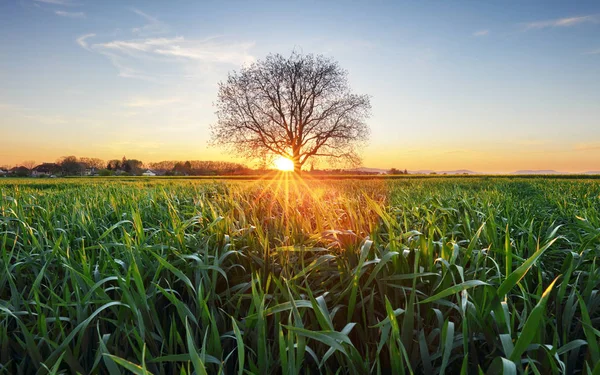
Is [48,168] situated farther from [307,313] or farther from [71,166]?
[307,313]

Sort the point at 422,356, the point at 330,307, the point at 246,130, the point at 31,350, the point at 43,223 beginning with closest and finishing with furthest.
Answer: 1. the point at 422,356
2. the point at 31,350
3. the point at 330,307
4. the point at 43,223
5. the point at 246,130

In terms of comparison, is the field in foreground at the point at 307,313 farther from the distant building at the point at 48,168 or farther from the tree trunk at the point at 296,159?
the distant building at the point at 48,168

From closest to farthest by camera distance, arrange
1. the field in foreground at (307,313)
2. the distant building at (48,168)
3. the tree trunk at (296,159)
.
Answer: the field in foreground at (307,313)
the tree trunk at (296,159)
the distant building at (48,168)

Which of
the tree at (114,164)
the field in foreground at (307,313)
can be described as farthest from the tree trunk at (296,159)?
the tree at (114,164)

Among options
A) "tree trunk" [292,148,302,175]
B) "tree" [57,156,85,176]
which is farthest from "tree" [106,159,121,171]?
"tree trunk" [292,148,302,175]

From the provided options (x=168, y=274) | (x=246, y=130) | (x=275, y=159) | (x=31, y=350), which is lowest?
(x=31, y=350)

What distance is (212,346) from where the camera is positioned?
4.46ft

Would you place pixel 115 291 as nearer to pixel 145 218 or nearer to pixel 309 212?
pixel 145 218

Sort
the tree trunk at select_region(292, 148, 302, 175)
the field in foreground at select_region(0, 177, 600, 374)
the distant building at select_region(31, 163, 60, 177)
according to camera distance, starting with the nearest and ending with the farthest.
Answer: the field in foreground at select_region(0, 177, 600, 374)
the tree trunk at select_region(292, 148, 302, 175)
the distant building at select_region(31, 163, 60, 177)

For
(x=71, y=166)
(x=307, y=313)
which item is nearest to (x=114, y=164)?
(x=71, y=166)

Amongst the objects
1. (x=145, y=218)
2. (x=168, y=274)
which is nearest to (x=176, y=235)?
(x=168, y=274)

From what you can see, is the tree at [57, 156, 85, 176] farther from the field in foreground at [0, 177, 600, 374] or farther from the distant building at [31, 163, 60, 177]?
the field in foreground at [0, 177, 600, 374]

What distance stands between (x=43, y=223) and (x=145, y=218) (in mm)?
900

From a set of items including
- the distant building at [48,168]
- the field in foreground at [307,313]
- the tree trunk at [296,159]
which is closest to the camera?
the field in foreground at [307,313]
